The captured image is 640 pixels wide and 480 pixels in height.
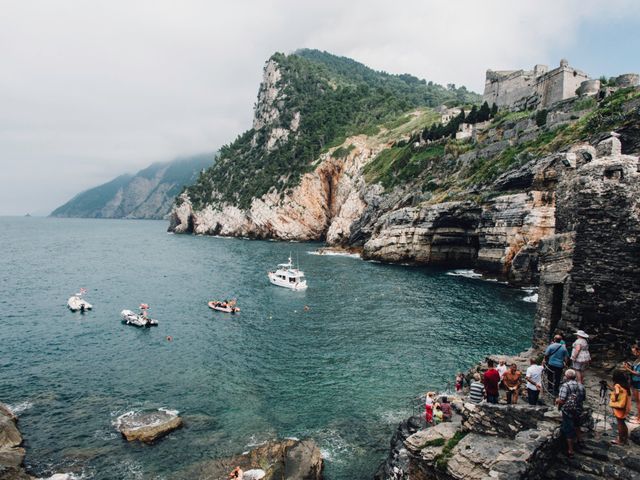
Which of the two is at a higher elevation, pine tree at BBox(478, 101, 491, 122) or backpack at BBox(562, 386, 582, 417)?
pine tree at BBox(478, 101, 491, 122)

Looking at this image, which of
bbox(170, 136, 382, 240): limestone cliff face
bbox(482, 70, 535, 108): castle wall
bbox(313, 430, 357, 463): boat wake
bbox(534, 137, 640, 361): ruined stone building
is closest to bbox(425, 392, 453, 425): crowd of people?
bbox(313, 430, 357, 463): boat wake

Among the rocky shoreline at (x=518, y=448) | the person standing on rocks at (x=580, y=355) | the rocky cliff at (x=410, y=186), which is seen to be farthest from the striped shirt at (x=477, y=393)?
the rocky cliff at (x=410, y=186)

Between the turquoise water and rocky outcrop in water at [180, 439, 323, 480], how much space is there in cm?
80

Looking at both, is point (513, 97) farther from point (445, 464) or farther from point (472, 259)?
point (445, 464)

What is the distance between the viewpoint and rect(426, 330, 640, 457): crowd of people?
977 centimetres

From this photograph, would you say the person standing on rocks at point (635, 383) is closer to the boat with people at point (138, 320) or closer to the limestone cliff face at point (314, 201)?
the boat with people at point (138, 320)

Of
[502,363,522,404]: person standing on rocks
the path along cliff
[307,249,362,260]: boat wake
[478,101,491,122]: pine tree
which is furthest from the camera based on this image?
[478,101,491,122]: pine tree

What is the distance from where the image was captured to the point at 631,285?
42.2 ft

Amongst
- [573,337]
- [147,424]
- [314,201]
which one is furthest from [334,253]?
[573,337]

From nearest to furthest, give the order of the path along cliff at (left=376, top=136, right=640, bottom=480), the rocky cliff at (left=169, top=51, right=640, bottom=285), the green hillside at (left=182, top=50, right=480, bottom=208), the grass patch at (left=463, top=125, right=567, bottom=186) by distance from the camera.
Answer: the path along cliff at (left=376, top=136, right=640, bottom=480) < the rocky cliff at (left=169, top=51, right=640, bottom=285) < the grass patch at (left=463, top=125, right=567, bottom=186) < the green hillside at (left=182, top=50, right=480, bottom=208)

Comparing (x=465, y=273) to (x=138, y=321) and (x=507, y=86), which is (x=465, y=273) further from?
(x=507, y=86)

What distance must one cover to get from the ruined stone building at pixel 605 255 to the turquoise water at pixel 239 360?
34.0ft

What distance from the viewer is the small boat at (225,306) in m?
43.2

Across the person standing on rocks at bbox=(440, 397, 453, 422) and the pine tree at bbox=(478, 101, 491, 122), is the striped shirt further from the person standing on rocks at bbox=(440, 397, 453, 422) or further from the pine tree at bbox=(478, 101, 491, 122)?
the pine tree at bbox=(478, 101, 491, 122)
